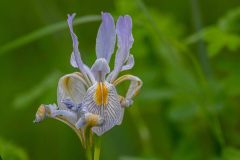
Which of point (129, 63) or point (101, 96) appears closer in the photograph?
point (101, 96)

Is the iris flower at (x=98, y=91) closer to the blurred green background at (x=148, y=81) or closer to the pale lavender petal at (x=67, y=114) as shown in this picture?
the pale lavender petal at (x=67, y=114)

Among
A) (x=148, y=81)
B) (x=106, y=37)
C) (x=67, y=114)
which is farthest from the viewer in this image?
(x=148, y=81)

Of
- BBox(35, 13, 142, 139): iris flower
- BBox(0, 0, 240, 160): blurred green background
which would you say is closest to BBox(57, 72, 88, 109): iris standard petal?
BBox(35, 13, 142, 139): iris flower

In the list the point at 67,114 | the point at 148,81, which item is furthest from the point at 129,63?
the point at 148,81

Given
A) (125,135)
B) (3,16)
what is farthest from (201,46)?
(3,16)

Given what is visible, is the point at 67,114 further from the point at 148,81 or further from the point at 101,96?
the point at 148,81

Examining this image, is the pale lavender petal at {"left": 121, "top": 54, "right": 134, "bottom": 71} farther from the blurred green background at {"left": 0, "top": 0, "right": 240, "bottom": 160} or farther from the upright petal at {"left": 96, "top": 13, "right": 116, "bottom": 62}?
the blurred green background at {"left": 0, "top": 0, "right": 240, "bottom": 160}
